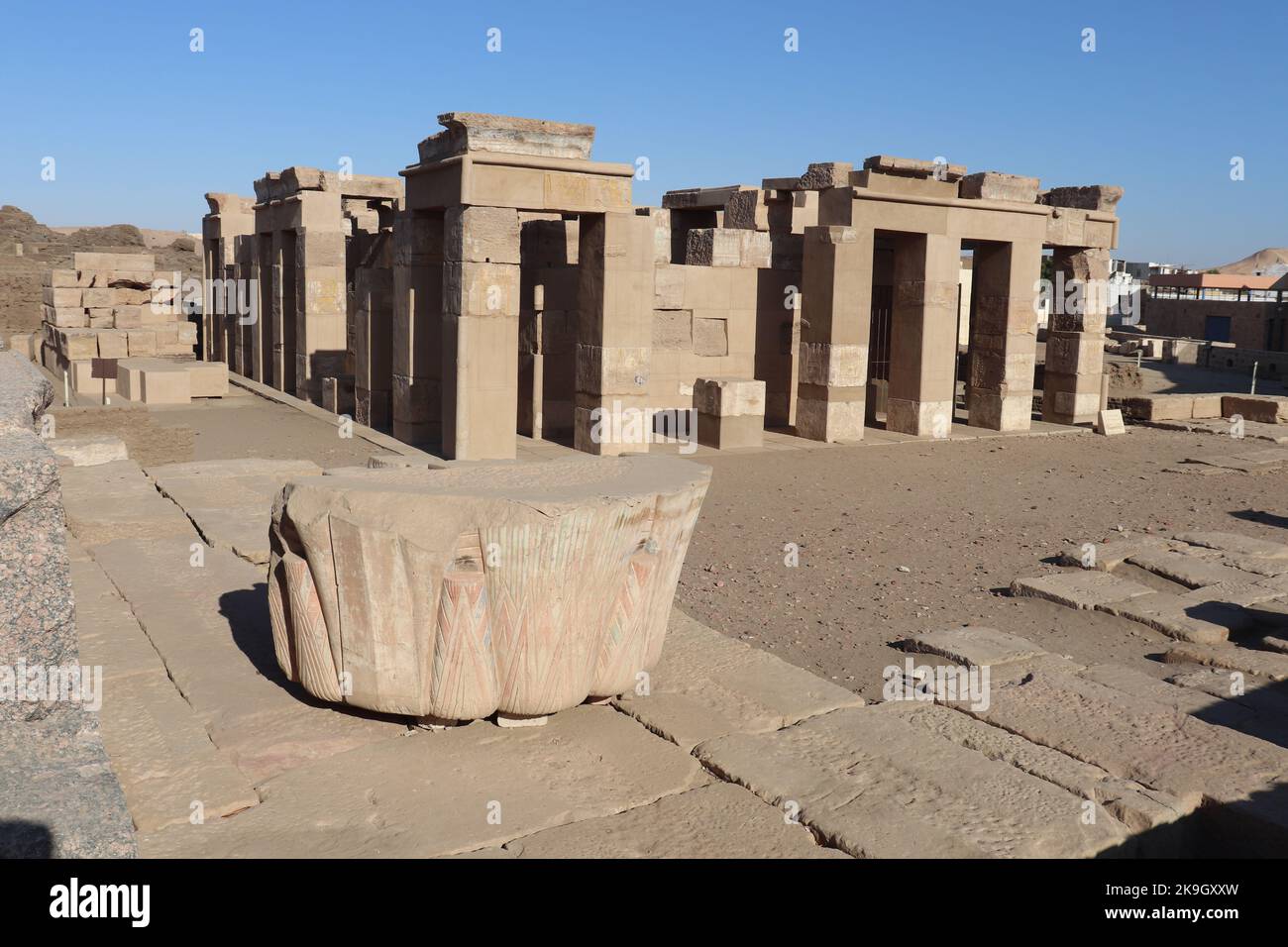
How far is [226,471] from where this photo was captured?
313 inches

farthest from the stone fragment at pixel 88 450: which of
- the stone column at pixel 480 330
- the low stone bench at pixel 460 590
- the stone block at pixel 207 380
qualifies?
the stone block at pixel 207 380

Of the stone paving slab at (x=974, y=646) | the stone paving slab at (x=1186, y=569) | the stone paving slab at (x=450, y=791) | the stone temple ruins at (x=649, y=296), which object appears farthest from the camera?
the stone temple ruins at (x=649, y=296)

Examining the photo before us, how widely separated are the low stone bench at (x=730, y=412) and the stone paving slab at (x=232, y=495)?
5.82 m

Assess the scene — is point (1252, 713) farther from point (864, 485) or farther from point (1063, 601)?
point (864, 485)

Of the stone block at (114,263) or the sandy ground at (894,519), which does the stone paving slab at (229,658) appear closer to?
the sandy ground at (894,519)

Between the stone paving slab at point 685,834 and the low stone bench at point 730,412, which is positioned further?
the low stone bench at point 730,412

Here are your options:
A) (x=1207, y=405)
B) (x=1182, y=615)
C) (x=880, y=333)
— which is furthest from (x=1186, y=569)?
(x=1207, y=405)

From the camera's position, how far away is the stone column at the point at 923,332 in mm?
13945

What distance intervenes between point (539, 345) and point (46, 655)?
10.9 meters

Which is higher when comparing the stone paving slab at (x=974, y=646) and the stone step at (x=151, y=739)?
the stone step at (x=151, y=739)

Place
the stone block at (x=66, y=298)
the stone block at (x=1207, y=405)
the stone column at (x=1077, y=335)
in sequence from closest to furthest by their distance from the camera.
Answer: the stone column at (x=1077, y=335) → the stone block at (x=1207, y=405) → the stone block at (x=66, y=298)

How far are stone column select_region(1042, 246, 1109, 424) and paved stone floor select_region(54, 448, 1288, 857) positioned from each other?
11535mm

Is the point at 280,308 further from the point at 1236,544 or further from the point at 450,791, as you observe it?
the point at 450,791
